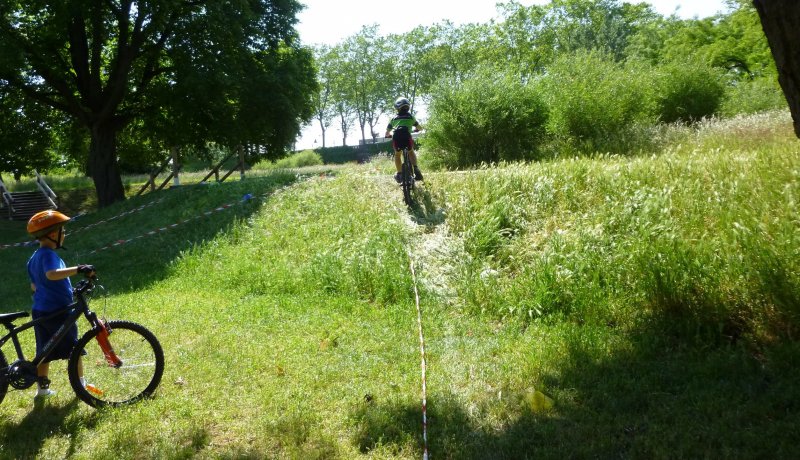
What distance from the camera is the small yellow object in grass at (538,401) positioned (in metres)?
4.36

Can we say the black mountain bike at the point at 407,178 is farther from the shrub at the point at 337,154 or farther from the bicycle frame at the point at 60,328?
the shrub at the point at 337,154

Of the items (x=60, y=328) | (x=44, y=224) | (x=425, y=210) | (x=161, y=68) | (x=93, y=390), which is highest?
(x=161, y=68)

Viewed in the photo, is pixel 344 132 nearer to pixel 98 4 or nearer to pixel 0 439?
pixel 98 4

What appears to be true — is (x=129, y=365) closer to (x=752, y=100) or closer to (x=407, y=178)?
(x=407, y=178)

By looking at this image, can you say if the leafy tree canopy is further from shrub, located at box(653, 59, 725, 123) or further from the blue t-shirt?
the blue t-shirt

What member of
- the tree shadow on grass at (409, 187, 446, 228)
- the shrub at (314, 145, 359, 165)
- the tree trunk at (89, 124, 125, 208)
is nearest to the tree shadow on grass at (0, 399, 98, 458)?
the tree shadow on grass at (409, 187, 446, 228)

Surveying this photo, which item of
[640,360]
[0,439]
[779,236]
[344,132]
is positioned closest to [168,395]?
[0,439]

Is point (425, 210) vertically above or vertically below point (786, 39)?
below

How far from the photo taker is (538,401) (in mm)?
4406

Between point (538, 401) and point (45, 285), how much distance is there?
4.13 m

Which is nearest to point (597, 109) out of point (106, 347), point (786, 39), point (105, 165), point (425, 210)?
point (425, 210)

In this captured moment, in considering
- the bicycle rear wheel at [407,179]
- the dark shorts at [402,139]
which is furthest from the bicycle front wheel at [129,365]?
the dark shorts at [402,139]

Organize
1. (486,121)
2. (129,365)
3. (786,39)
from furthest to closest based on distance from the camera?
(486,121)
(129,365)
(786,39)

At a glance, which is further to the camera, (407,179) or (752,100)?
(752,100)
